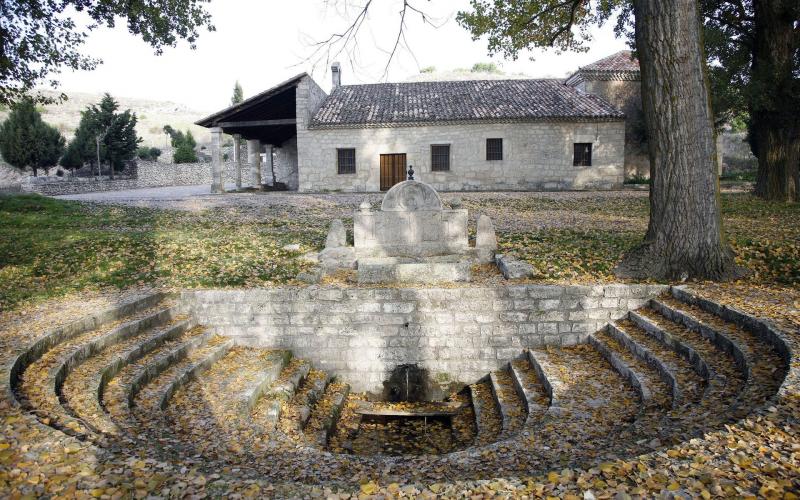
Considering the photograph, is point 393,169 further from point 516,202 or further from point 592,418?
point 592,418

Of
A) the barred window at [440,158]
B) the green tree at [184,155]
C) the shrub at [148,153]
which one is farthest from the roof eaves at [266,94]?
the shrub at [148,153]

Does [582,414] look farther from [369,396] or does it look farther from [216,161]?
[216,161]

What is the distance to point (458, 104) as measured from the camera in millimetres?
23953

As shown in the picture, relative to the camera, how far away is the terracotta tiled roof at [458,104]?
22562 mm

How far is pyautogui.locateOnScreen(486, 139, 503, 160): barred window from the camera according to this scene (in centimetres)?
2309

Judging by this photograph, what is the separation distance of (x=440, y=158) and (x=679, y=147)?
16.5m

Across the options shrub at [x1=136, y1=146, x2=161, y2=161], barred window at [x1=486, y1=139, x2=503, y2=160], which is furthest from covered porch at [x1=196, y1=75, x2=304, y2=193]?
shrub at [x1=136, y1=146, x2=161, y2=161]

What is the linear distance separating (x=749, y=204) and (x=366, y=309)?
1294cm

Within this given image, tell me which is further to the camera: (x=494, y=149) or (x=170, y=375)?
(x=494, y=149)

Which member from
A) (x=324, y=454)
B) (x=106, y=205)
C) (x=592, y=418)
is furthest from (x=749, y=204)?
(x=106, y=205)

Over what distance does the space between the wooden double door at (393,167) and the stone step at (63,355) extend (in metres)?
16.6

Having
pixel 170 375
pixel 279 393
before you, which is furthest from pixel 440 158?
pixel 170 375

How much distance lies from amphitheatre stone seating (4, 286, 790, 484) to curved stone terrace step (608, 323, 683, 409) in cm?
3

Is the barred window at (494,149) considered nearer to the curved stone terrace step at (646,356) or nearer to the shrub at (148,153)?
the curved stone terrace step at (646,356)
